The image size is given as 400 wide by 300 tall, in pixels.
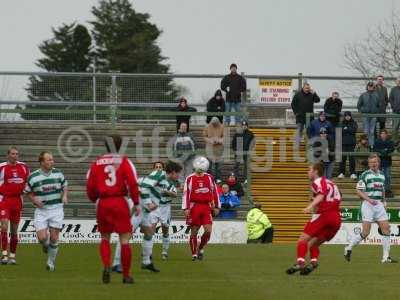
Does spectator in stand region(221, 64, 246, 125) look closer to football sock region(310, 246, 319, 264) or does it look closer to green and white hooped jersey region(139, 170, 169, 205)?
green and white hooped jersey region(139, 170, 169, 205)

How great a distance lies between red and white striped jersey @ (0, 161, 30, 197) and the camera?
72.8 feet

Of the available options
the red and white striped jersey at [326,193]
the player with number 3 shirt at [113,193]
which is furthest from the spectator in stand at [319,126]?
the player with number 3 shirt at [113,193]

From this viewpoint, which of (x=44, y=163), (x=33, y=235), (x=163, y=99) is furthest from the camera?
(x=163, y=99)

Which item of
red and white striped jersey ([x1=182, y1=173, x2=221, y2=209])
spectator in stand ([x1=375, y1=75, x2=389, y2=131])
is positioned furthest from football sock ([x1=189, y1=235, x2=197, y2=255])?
spectator in stand ([x1=375, y1=75, x2=389, y2=131])

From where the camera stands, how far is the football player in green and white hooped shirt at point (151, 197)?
19625mm

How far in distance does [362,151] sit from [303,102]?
2383 mm

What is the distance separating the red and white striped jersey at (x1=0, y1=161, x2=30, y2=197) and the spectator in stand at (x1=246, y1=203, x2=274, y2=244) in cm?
1112

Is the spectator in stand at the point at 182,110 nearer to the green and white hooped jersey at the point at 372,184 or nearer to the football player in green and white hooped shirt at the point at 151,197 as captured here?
the green and white hooped jersey at the point at 372,184

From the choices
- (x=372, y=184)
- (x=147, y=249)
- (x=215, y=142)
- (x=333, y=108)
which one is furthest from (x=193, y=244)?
(x=333, y=108)

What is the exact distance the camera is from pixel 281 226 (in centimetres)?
3497

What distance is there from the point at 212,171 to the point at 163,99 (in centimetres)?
410

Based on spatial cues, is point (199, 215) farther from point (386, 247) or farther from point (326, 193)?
point (326, 193)

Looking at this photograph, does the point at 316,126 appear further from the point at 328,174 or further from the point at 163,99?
the point at 163,99

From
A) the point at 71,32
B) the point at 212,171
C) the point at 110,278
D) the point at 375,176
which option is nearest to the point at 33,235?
the point at 212,171
